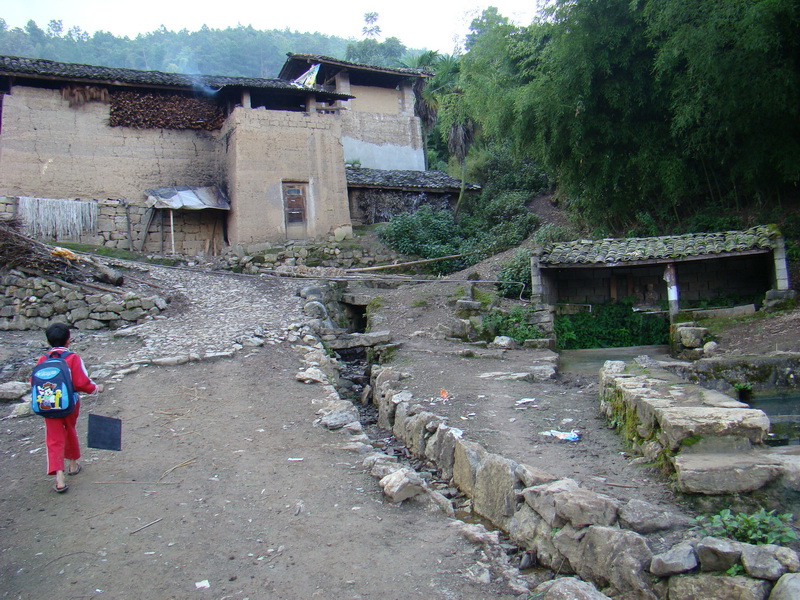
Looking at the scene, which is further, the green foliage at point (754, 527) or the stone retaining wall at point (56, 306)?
the stone retaining wall at point (56, 306)

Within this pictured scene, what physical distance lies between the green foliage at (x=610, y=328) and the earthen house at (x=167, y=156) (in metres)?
8.15

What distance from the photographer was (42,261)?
39.4ft

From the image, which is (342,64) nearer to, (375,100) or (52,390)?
(375,100)

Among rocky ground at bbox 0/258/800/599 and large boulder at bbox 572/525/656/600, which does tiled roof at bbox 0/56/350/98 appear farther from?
large boulder at bbox 572/525/656/600

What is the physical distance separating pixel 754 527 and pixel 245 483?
405 cm

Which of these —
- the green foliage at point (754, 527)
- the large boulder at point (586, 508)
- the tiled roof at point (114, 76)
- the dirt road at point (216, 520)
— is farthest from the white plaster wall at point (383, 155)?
the green foliage at point (754, 527)

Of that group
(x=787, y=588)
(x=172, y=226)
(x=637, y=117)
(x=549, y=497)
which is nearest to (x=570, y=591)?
(x=549, y=497)

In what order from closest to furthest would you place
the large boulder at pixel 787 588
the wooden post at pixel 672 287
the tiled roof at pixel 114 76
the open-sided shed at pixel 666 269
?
the large boulder at pixel 787 588
the open-sided shed at pixel 666 269
the wooden post at pixel 672 287
the tiled roof at pixel 114 76

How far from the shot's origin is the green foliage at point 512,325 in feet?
43.0

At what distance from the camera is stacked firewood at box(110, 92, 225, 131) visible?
18078 mm

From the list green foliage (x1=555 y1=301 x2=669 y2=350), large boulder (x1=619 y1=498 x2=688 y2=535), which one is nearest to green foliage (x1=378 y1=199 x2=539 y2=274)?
green foliage (x1=555 y1=301 x2=669 y2=350)

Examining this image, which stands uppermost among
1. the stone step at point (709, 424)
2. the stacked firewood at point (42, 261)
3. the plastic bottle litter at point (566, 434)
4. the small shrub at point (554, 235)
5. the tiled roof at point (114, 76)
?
the tiled roof at point (114, 76)

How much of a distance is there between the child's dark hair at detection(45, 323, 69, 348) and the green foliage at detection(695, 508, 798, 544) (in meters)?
5.29

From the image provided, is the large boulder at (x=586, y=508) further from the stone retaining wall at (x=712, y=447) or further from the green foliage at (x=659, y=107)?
the green foliage at (x=659, y=107)
